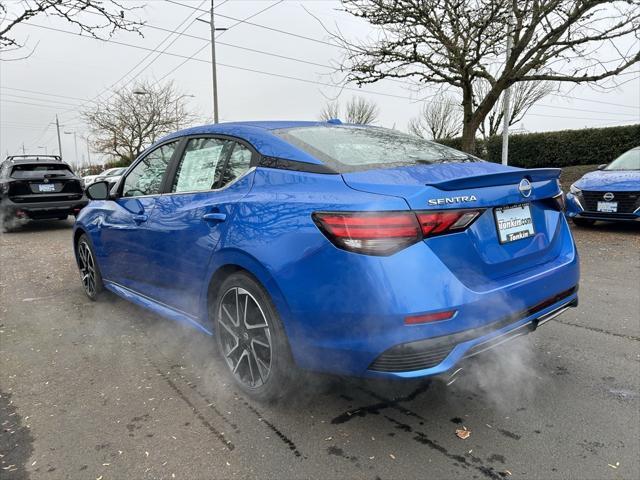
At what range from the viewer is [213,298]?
278cm

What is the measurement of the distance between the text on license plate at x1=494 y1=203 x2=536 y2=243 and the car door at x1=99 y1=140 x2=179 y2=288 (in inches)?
90.1

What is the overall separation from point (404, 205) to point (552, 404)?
4.88 ft

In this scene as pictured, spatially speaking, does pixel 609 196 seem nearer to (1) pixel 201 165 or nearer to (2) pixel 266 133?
(2) pixel 266 133

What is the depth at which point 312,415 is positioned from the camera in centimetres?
247

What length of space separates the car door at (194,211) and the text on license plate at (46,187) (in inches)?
316

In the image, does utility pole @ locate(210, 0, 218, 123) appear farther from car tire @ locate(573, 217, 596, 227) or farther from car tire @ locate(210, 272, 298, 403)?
car tire @ locate(210, 272, 298, 403)

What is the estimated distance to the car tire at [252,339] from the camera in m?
2.33

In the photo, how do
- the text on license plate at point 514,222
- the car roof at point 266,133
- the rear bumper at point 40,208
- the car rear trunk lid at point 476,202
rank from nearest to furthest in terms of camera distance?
1. the car rear trunk lid at point 476,202
2. the text on license plate at point 514,222
3. the car roof at point 266,133
4. the rear bumper at point 40,208

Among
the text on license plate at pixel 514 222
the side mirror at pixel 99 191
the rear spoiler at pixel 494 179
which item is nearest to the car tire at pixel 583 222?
the rear spoiler at pixel 494 179

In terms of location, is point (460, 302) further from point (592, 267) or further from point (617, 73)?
point (617, 73)

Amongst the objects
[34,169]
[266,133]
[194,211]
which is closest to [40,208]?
[34,169]

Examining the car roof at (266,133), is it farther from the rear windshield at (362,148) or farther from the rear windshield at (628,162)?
the rear windshield at (628,162)

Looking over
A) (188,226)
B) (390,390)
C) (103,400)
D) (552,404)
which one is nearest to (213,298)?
(188,226)

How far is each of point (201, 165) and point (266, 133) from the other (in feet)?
1.95
